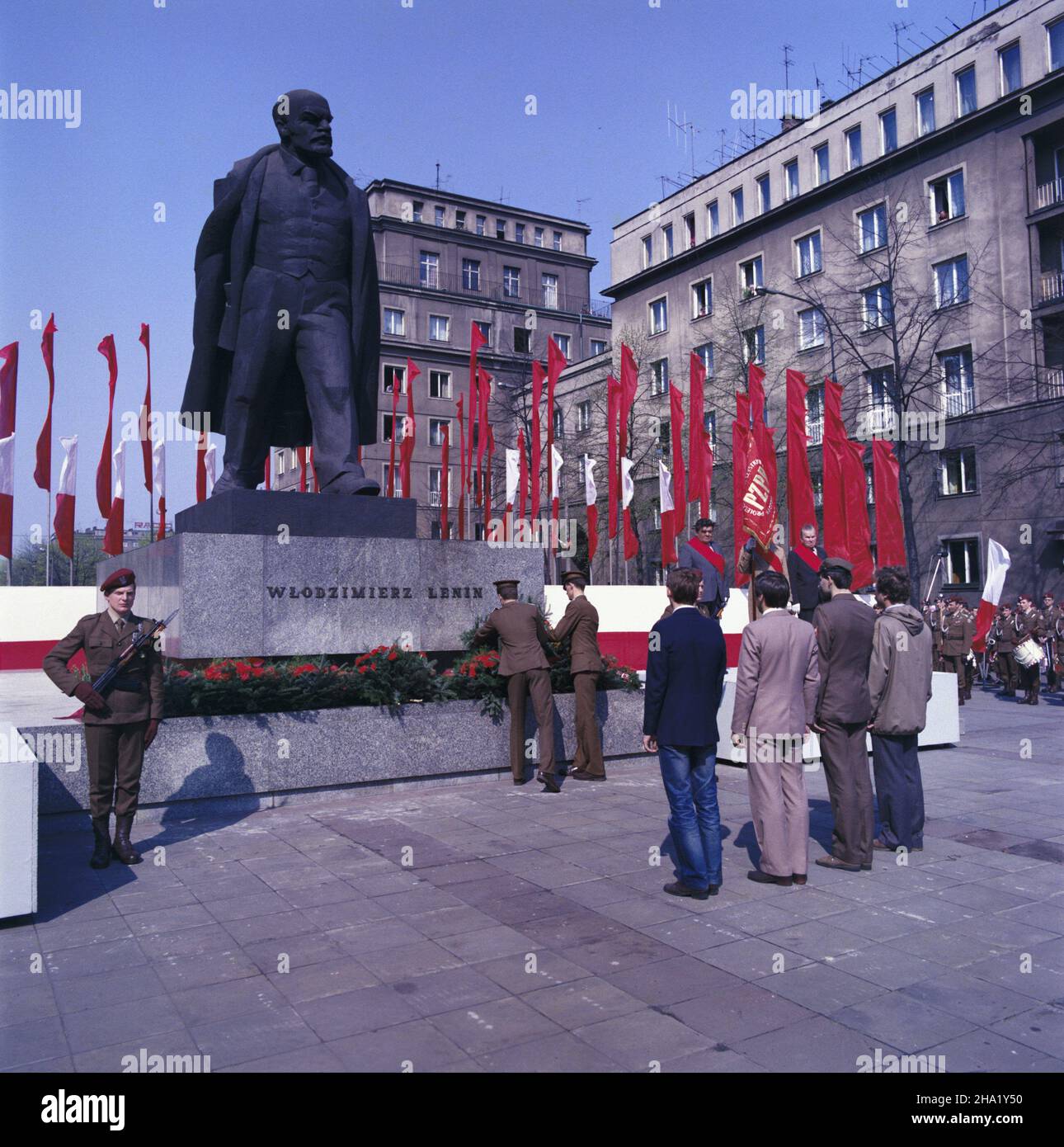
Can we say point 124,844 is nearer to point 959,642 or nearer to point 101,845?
point 101,845

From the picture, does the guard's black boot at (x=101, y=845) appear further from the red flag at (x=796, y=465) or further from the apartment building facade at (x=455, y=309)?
the apartment building facade at (x=455, y=309)

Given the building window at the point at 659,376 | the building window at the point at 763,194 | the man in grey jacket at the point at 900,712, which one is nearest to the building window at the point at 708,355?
the building window at the point at 659,376

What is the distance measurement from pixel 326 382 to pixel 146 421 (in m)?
16.9

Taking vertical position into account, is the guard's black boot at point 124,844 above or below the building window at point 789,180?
below

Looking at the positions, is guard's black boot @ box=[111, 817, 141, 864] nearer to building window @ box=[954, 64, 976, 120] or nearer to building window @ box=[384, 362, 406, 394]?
building window @ box=[954, 64, 976, 120]

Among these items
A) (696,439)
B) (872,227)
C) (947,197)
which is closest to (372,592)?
(696,439)

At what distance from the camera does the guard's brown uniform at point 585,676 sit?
10.0 metres

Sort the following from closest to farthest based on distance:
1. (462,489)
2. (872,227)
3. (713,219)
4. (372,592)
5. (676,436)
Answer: (372,592)
(676,436)
(462,489)
(872,227)
(713,219)

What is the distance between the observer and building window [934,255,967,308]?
3297cm

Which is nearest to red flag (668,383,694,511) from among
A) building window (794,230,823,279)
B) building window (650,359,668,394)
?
building window (794,230,823,279)

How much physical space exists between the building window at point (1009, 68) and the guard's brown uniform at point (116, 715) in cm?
3548

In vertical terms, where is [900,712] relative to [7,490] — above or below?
below

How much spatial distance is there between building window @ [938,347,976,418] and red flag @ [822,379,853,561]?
1542 centimetres

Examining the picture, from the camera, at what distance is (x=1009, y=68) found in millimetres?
Answer: 32938
